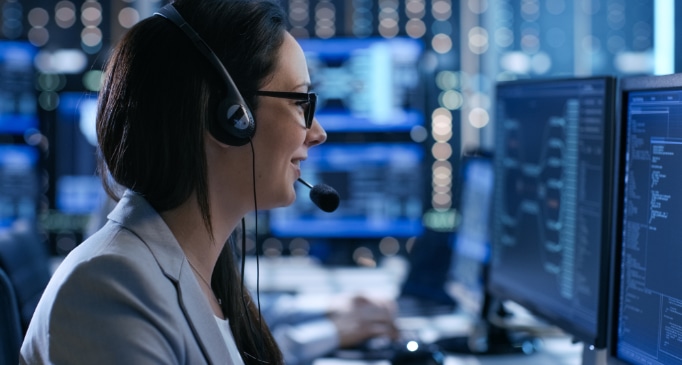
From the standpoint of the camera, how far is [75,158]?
112 inches

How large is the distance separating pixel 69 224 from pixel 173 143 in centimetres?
199

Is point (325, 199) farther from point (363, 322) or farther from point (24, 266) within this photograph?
point (24, 266)

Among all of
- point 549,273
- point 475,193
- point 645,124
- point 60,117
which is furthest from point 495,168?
point 60,117

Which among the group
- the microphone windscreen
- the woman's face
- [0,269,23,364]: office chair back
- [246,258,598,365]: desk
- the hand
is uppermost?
the woman's face

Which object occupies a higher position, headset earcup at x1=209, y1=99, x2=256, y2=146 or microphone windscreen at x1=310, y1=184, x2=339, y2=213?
headset earcup at x1=209, y1=99, x2=256, y2=146

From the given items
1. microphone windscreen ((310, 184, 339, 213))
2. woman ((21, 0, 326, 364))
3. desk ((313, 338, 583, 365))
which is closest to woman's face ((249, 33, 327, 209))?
woman ((21, 0, 326, 364))

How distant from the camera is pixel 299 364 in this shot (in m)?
1.73

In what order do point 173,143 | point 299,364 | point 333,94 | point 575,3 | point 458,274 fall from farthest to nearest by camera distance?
point 575,3
point 333,94
point 458,274
point 299,364
point 173,143

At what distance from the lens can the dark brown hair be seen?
40.9 inches

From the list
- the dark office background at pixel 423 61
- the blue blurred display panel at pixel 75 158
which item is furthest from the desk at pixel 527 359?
the blue blurred display panel at pixel 75 158

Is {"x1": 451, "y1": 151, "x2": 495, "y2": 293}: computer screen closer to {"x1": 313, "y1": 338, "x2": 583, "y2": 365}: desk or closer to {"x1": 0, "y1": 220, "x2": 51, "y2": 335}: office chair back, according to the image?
{"x1": 313, "y1": 338, "x2": 583, "y2": 365}: desk

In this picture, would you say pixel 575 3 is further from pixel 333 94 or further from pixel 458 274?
pixel 458 274

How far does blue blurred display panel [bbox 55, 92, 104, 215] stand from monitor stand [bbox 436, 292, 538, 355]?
141cm

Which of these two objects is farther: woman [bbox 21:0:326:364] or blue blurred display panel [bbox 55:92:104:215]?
blue blurred display panel [bbox 55:92:104:215]
